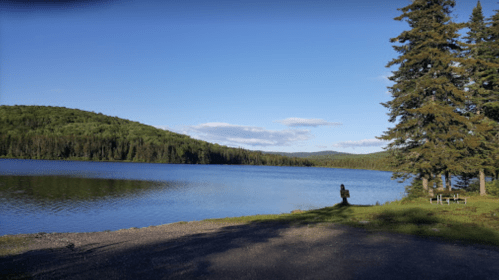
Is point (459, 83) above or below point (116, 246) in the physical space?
above

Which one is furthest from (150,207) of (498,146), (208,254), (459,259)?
(498,146)

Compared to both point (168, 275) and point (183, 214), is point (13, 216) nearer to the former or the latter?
point (183, 214)

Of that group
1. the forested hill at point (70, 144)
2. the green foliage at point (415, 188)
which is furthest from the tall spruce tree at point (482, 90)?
the forested hill at point (70, 144)

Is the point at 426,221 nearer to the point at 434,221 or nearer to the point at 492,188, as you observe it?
the point at 434,221

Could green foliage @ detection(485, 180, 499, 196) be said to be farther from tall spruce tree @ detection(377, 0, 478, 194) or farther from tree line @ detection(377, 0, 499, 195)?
tall spruce tree @ detection(377, 0, 478, 194)

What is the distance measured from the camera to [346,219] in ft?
59.2

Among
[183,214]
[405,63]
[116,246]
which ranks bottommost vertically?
[183,214]

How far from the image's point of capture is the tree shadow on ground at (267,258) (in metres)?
8.23

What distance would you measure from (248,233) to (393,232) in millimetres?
6795

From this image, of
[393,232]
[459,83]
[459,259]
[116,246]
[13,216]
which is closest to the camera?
[459,259]

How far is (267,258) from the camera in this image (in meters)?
9.71

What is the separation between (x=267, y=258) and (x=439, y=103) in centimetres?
2425

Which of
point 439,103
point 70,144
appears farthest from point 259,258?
point 70,144

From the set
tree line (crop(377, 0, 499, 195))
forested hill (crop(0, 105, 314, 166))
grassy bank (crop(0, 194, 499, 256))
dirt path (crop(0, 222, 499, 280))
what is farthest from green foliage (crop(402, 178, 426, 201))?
forested hill (crop(0, 105, 314, 166))
